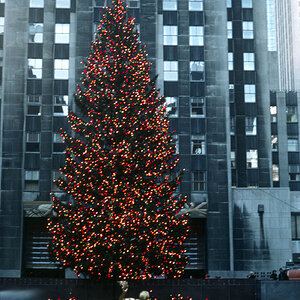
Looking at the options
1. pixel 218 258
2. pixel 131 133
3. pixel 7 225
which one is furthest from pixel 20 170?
pixel 131 133

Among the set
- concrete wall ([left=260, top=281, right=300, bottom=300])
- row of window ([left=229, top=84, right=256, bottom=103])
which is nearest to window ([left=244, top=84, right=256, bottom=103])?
row of window ([left=229, top=84, right=256, bottom=103])

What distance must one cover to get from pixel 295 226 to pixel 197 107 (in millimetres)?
16972

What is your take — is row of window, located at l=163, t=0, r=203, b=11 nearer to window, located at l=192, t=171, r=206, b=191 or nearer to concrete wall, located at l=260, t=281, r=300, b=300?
window, located at l=192, t=171, r=206, b=191

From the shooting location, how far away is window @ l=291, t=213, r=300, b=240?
60081 mm

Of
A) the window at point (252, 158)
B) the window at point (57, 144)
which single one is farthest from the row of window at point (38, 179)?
the window at point (252, 158)

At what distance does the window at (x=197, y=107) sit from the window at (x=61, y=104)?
1212 cm

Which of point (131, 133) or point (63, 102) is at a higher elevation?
point (63, 102)

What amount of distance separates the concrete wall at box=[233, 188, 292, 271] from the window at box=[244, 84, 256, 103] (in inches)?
822

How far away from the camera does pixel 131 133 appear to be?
33.6 metres

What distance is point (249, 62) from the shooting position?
7569cm

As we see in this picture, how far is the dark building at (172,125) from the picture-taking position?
5347 centimetres

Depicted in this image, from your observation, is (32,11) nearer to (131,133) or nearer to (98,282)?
(131,133)

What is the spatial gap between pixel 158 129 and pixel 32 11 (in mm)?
28539

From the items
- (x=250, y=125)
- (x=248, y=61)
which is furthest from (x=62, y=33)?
(x=248, y=61)
